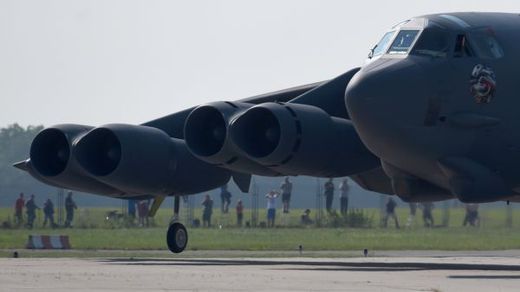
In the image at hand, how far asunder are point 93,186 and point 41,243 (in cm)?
407

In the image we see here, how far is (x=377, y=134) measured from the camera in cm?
2711

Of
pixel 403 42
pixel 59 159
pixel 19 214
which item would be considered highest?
pixel 403 42

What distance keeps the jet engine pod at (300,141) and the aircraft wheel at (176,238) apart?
4734 millimetres

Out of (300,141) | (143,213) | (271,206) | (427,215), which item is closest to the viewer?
(300,141)

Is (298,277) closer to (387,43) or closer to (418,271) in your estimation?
(418,271)

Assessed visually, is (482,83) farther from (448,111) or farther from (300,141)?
(300,141)

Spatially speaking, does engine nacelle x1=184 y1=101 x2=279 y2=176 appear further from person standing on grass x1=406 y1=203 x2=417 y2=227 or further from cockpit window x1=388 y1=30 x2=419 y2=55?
person standing on grass x1=406 y1=203 x2=417 y2=227

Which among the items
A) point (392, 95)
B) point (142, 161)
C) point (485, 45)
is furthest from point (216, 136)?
point (485, 45)

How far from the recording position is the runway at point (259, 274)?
21.8 metres

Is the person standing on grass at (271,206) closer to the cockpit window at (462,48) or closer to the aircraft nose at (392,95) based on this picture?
the cockpit window at (462,48)

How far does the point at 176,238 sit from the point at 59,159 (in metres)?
3.28

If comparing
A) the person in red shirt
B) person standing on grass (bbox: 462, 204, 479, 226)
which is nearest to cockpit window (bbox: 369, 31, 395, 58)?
person standing on grass (bbox: 462, 204, 479, 226)

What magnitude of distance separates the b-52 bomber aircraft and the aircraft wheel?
4 centimetres

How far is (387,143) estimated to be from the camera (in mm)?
27203
